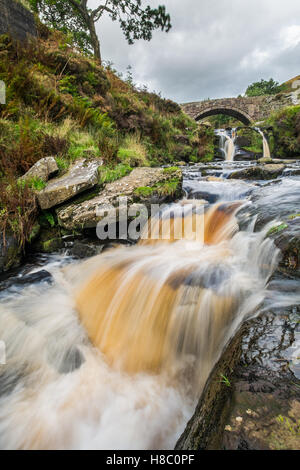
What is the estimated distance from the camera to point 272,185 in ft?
17.7

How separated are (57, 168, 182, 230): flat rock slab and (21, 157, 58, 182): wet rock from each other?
838mm

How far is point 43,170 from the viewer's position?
14.3ft

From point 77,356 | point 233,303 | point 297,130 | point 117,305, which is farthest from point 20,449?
point 297,130

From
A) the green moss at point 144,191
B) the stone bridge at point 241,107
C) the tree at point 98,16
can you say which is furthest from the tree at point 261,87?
the green moss at point 144,191

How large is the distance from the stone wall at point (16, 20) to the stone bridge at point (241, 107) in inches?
907

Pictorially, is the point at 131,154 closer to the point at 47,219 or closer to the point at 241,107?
the point at 47,219

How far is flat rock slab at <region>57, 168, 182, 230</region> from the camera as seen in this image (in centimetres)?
397

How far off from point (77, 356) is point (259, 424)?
1.88 meters

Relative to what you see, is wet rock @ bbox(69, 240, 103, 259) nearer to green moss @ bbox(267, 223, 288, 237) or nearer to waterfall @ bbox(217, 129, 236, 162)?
green moss @ bbox(267, 223, 288, 237)

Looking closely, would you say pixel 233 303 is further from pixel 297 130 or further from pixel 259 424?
pixel 297 130
